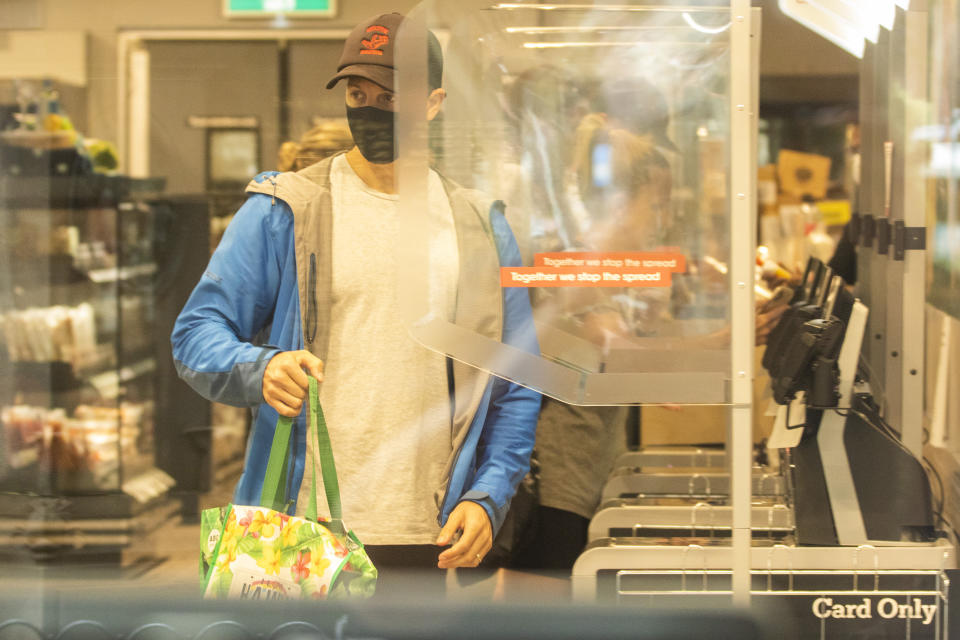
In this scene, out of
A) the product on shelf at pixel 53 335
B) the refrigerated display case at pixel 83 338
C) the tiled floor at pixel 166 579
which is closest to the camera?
the tiled floor at pixel 166 579

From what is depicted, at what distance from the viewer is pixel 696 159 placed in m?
2.20

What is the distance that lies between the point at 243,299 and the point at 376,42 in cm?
64

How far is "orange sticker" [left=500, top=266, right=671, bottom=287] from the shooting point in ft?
6.98

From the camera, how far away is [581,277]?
7.04 ft

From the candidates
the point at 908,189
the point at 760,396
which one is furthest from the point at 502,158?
the point at 760,396

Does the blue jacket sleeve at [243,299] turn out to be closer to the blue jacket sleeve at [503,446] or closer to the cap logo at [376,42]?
the cap logo at [376,42]

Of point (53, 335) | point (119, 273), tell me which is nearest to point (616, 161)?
point (119, 273)

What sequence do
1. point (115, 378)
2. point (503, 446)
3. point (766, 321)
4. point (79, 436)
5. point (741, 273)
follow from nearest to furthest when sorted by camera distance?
point (741, 273), point (503, 446), point (766, 321), point (79, 436), point (115, 378)

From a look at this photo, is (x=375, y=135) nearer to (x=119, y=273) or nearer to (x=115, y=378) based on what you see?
(x=119, y=273)

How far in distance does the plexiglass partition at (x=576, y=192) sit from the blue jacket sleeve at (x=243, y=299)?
325 millimetres

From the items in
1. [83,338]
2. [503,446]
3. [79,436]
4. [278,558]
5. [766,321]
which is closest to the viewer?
[278,558]

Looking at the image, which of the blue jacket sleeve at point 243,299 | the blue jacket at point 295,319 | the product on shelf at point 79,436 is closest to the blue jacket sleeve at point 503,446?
the blue jacket at point 295,319

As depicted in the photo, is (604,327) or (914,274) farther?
(914,274)

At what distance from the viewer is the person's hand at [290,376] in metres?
2.26
